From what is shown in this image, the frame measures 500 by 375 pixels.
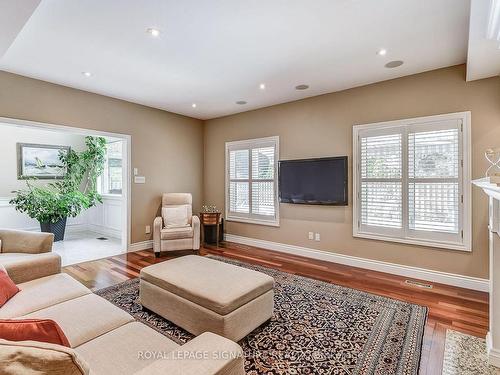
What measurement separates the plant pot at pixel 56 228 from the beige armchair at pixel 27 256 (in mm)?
2999

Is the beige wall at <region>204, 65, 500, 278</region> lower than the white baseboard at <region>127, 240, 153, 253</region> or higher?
higher

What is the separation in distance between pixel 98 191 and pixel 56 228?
4.69ft

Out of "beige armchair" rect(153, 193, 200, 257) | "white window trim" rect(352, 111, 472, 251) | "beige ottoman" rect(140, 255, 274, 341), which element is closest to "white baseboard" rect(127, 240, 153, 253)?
"beige armchair" rect(153, 193, 200, 257)

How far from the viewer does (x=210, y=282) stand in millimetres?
2229

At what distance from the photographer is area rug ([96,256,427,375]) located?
189 centimetres

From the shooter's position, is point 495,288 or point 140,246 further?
point 140,246

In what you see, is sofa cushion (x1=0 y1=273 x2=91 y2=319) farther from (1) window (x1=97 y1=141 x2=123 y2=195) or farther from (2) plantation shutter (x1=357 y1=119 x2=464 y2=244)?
(1) window (x1=97 y1=141 x2=123 y2=195)

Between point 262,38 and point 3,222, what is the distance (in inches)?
258

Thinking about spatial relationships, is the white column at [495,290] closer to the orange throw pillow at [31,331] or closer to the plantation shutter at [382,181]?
the plantation shutter at [382,181]

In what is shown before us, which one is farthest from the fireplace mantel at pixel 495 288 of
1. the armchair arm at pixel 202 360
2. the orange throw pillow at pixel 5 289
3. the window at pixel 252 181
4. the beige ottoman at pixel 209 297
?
the orange throw pillow at pixel 5 289

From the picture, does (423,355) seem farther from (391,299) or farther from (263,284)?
(263,284)

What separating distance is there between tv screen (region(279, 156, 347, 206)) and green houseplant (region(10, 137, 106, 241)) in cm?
445

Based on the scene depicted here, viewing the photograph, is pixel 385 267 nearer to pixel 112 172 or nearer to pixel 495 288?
pixel 495 288

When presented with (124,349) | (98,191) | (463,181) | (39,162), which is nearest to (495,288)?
(463,181)
